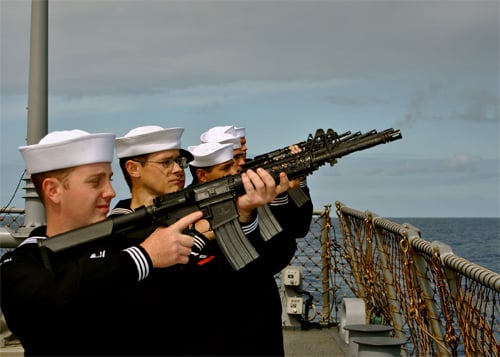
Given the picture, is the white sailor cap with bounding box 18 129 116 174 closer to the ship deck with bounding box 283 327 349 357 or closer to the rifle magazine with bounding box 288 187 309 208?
the rifle magazine with bounding box 288 187 309 208

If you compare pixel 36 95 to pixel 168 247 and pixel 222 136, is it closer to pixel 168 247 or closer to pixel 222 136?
pixel 222 136

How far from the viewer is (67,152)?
303 centimetres

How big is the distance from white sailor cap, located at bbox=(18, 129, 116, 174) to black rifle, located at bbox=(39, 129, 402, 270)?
0.24 metres

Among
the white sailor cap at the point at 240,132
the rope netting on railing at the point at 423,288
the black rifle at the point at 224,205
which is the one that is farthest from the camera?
the white sailor cap at the point at 240,132

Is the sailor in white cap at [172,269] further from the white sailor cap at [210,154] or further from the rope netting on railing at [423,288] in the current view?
the rope netting on railing at [423,288]

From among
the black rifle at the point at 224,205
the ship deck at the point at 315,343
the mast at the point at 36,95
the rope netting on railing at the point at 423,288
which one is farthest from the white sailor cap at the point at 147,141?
the ship deck at the point at 315,343

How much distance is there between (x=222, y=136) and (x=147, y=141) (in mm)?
1710

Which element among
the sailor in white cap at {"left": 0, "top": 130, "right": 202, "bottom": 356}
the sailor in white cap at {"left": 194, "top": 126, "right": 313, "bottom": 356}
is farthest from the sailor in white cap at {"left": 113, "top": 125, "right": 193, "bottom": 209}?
the sailor in white cap at {"left": 0, "top": 130, "right": 202, "bottom": 356}

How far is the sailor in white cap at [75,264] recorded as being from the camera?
273 cm

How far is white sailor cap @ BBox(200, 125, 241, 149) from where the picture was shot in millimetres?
5711

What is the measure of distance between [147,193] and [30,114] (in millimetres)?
3229

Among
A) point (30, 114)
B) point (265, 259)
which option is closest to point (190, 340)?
point (265, 259)

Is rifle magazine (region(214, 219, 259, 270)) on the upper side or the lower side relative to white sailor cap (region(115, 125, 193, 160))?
lower

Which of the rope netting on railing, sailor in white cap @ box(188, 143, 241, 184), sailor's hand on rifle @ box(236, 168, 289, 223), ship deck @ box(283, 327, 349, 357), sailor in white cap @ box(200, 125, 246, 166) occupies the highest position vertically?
sailor in white cap @ box(200, 125, 246, 166)
